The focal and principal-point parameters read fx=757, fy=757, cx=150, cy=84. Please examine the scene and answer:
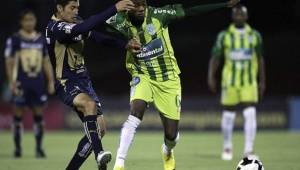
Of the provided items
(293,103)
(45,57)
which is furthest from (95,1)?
(45,57)

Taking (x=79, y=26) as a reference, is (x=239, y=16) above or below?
below

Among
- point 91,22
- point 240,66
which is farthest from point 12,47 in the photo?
point 91,22

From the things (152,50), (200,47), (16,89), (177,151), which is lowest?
(177,151)

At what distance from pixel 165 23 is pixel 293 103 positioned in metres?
11.3

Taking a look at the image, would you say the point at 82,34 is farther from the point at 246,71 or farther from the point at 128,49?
the point at 246,71

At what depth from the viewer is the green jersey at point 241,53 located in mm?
12641

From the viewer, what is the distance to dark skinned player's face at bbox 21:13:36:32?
42.5ft

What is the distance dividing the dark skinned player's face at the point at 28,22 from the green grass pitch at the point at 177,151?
222 cm

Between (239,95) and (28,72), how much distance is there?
12.2 feet

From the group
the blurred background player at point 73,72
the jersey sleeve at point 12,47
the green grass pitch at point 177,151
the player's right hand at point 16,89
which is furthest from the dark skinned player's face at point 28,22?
the blurred background player at point 73,72

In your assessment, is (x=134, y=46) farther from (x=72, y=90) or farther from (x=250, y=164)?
(x=250, y=164)

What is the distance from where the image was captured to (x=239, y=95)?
41.7ft

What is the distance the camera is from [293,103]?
1980 centimetres

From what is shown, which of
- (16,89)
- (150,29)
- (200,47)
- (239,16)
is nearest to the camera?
(150,29)
